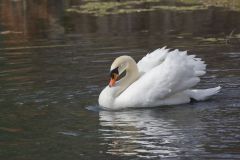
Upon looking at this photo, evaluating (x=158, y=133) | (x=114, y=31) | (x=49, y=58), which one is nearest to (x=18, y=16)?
(x=114, y=31)

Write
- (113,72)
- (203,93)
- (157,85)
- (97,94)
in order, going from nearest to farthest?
1. (157,85)
2. (113,72)
3. (203,93)
4. (97,94)

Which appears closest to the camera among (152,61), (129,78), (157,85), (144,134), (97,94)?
(144,134)

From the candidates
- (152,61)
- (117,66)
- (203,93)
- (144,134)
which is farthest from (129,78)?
(144,134)

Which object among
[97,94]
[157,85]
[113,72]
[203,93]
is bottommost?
[97,94]

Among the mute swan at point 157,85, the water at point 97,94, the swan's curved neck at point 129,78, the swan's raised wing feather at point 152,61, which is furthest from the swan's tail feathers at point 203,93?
the swan's curved neck at point 129,78

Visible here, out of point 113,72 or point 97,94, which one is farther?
point 97,94

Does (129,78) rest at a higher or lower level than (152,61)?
lower

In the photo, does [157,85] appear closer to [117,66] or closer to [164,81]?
[164,81]

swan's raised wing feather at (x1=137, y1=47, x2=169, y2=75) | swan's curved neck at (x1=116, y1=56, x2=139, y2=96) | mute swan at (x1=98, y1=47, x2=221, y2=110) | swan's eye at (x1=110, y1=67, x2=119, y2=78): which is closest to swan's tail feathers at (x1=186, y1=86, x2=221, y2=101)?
mute swan at (x1=98, y1=47, x2=221, y2=110)

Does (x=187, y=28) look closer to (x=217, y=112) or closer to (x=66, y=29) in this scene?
(x=66, y=29)

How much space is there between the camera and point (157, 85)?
41.4 feet

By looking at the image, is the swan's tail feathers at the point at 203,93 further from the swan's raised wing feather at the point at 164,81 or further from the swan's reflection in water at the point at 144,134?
the swan's reflection in water at the point at 144,134

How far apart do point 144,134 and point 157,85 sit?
197 centimetres

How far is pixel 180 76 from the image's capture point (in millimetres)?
12805
